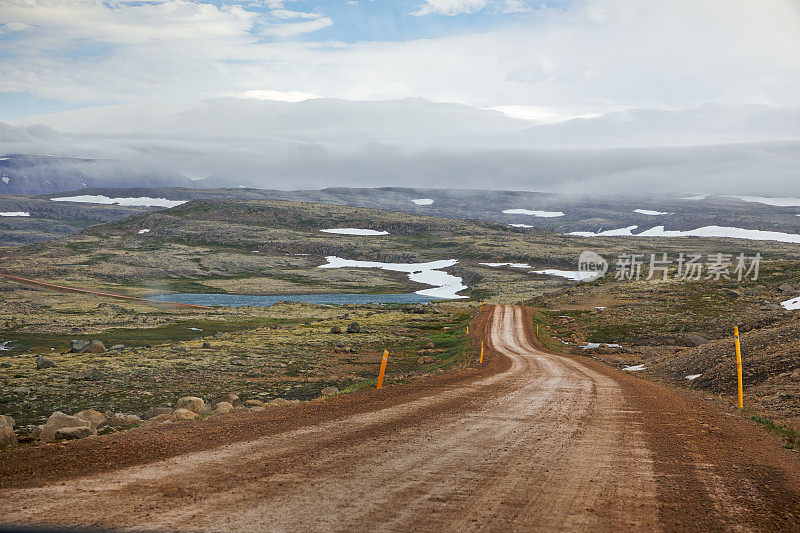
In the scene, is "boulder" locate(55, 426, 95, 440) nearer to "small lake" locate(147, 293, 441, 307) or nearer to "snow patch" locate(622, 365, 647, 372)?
"snow patch" locate(622, 365, 647, 372)

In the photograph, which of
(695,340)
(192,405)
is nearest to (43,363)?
(192,405)

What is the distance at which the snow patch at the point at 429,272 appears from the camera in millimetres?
138587

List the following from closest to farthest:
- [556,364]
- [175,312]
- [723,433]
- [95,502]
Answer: [95,502] → [723,433] → [556,364] → [175,312]

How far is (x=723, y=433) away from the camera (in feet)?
42.7

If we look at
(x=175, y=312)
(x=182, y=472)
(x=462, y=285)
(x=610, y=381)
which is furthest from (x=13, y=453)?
(x=462, y=285)

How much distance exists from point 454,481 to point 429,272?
544 ft

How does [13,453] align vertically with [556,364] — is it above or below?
above

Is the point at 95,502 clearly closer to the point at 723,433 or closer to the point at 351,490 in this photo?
the point at 351,490

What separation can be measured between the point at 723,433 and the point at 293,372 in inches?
→ 1062

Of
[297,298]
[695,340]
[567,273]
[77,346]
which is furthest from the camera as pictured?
[567,273]

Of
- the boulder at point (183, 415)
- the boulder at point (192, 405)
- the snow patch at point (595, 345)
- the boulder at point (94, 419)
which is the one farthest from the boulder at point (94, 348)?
the snow patch at point (595, 345)

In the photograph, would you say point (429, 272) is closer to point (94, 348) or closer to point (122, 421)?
point (94, 348)

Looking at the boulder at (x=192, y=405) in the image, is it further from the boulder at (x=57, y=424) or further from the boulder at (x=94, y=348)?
the boulder at (x=94, y=348)

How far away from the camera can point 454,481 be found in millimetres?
8352
